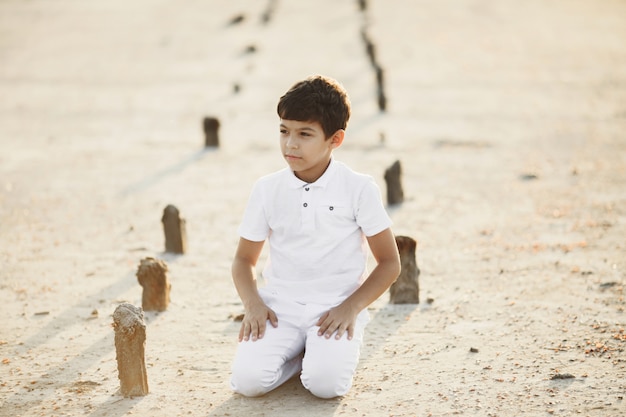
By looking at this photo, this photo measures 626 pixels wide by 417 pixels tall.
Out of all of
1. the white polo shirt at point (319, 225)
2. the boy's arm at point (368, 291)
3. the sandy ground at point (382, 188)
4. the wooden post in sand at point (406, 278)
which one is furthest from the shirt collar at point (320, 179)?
the wooden post in sand at point (406, 278)

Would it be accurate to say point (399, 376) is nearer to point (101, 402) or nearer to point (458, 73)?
point (101, 402)

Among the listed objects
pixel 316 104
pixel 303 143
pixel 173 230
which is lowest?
pixel 173 230

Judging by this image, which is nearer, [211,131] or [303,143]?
[303,143]

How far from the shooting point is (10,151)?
11742 mm

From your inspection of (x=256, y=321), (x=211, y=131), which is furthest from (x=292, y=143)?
(x=211, y=131)

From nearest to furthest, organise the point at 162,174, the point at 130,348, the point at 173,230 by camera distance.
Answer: the point at 130,348, the point at 173,230, the point at 162,174

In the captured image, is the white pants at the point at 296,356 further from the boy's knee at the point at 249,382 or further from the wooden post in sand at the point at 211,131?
the wooden post in sand at the point at 211,131

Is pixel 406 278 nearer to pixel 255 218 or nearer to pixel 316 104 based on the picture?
pixel 255 218

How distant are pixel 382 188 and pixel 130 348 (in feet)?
19.6

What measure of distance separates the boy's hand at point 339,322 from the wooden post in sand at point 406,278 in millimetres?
1427

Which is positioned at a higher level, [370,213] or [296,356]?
[370,213]

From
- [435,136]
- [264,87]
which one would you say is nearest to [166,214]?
[435,136]

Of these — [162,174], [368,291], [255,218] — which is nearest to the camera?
[368,291]

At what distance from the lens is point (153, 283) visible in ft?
20.1
